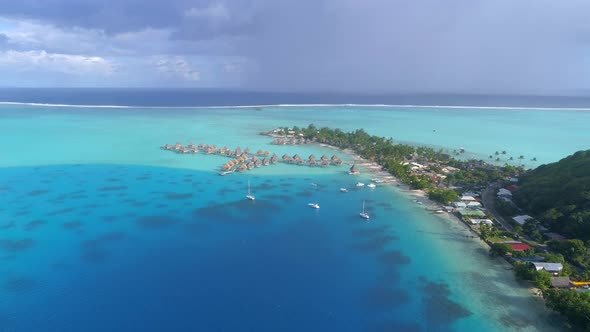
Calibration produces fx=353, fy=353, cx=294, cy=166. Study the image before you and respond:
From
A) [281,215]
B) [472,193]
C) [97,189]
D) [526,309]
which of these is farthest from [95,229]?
[472,193]

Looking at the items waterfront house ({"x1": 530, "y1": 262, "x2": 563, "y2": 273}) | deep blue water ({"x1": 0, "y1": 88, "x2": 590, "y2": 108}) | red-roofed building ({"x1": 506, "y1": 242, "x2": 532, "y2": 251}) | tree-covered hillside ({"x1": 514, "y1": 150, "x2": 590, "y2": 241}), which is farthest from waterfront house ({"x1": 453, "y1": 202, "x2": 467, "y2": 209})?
deep blue water ({"x1": 0, "y1": 88, "x2": 590, "y2": 108})

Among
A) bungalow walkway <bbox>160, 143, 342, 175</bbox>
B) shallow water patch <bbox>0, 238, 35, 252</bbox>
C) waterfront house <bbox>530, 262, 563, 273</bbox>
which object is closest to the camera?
waterfront house <bbox>530, 262, 563, 273</bbox>

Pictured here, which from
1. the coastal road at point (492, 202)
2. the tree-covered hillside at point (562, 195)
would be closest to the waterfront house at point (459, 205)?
the coastal road at point (492, 202)

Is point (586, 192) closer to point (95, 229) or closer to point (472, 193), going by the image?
point (472, 193)

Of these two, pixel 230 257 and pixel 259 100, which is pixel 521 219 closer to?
pixel 230 257

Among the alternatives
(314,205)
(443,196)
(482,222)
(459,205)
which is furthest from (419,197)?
(314,205)

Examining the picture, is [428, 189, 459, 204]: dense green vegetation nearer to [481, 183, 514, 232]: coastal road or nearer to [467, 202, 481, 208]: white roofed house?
[467, 202, 481, 208]: white roofed house
